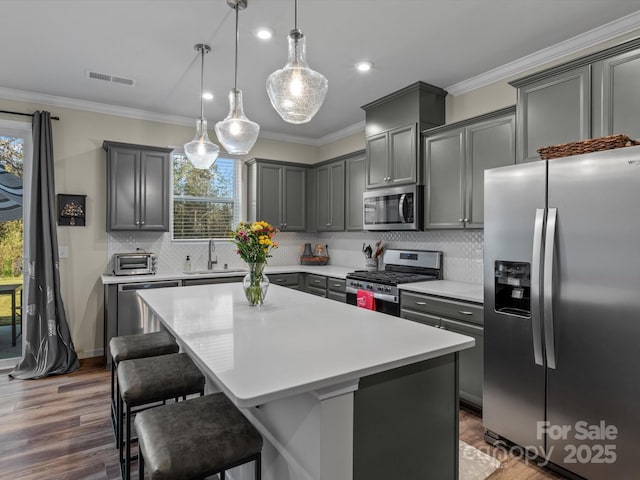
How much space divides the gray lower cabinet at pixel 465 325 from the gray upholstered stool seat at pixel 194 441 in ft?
6.55

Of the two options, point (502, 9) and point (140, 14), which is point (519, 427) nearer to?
point (502, 9)

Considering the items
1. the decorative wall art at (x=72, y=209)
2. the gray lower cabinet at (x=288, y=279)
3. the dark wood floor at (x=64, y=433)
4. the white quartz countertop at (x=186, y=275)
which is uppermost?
the decorative wall art at (x=72, y=209)

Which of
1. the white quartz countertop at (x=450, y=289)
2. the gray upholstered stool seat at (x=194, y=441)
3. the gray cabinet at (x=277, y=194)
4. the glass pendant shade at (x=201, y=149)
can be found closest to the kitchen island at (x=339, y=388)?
the gray upholstered stool seat at (x=194, y=441)

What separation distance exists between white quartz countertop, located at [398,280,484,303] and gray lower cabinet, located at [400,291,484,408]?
50 mm

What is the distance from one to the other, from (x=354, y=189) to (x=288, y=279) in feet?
4.67

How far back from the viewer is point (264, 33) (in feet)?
8.91

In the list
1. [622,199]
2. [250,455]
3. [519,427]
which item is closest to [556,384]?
[519,427]

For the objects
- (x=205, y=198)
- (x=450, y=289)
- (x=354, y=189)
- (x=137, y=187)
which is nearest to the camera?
(x=450, y=289)

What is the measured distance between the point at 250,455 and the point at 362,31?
270cm

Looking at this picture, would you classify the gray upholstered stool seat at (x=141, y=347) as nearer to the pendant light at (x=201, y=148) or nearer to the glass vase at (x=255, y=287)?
the glass vase at (x=255, y=287)

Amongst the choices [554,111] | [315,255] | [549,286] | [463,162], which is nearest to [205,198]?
[315,255]

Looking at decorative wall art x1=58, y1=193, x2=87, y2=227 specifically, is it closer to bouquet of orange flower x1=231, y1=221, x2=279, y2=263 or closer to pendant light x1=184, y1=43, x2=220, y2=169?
pendant light x1=184, y1=43, x2=220, y2=169

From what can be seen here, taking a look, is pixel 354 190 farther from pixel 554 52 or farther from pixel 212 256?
pixel 554 52

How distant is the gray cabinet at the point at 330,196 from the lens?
195 inches
